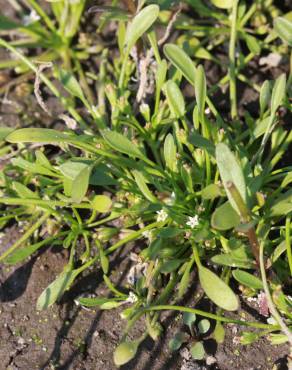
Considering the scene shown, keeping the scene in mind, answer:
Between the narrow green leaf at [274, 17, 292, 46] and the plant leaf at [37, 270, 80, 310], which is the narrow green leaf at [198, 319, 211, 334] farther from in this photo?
the narrow green leaf at [274, 17, 292, 46]

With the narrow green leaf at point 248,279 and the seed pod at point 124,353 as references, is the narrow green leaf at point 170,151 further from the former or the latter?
the seed pod at point 124,353

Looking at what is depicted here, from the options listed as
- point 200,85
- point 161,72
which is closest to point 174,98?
point 161,72

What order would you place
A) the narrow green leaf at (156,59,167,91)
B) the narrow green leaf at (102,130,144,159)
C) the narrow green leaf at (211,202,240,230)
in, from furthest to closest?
the narrow green leaf at (156,59,167,91)
the narrow green leaf at (102,130,144,159)
the narrow green leaf at (211,202,240,230)

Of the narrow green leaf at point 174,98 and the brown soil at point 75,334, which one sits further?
the narrow green leaf at point 174,98

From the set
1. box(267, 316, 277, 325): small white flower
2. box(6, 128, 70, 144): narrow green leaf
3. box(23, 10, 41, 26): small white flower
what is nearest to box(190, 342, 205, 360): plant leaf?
box(267, 316, 277, 325): small white flower

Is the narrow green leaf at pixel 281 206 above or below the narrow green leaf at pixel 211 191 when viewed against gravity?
below

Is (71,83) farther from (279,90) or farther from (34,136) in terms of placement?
(279,90)

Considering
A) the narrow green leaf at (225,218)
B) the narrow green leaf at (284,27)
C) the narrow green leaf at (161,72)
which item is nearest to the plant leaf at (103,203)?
the narrow green leaf at (225,218)

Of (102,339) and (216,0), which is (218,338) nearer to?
(102,339)
